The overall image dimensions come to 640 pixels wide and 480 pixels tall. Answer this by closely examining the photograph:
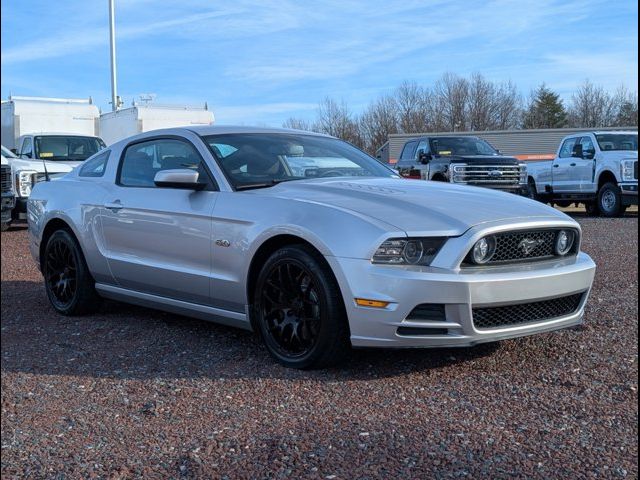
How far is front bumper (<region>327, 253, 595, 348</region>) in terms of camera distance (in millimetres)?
4059

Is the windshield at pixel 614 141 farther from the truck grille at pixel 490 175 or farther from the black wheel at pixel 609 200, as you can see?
the truck grille at pixel 490 175

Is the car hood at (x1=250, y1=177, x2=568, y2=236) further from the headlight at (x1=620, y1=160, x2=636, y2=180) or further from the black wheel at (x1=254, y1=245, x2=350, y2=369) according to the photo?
the headlight at (x1=620, y1=160, x2=636, y2=180)

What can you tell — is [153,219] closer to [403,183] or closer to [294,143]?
[294,143]

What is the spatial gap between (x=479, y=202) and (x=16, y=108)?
1778 cm

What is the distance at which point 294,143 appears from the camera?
18.5 feet

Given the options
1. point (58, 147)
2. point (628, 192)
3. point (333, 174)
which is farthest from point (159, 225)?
point (628, 192)

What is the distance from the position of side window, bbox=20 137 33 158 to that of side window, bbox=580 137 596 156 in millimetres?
12041

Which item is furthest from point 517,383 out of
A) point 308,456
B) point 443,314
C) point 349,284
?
point 308,456

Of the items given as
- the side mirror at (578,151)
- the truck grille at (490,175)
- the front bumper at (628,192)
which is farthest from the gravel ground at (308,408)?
the side mirror at (578,151)

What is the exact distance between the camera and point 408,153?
722 inches

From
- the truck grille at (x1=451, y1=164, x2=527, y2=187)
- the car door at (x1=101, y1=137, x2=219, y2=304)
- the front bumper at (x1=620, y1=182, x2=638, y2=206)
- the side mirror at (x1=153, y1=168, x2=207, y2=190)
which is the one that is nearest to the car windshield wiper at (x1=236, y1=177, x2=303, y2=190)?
the car door at (x1=101, y1=137, x2=219, y2=304)

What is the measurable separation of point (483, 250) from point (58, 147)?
1326 centimetres

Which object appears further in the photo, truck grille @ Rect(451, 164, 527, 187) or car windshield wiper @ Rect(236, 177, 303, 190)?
truck grille @ Rect(451, 164, 527, 187)

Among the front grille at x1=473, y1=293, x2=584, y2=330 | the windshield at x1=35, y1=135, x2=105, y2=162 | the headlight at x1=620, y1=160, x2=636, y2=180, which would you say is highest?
the windshield at x1=35, y1=135, x2=105, y2=162
